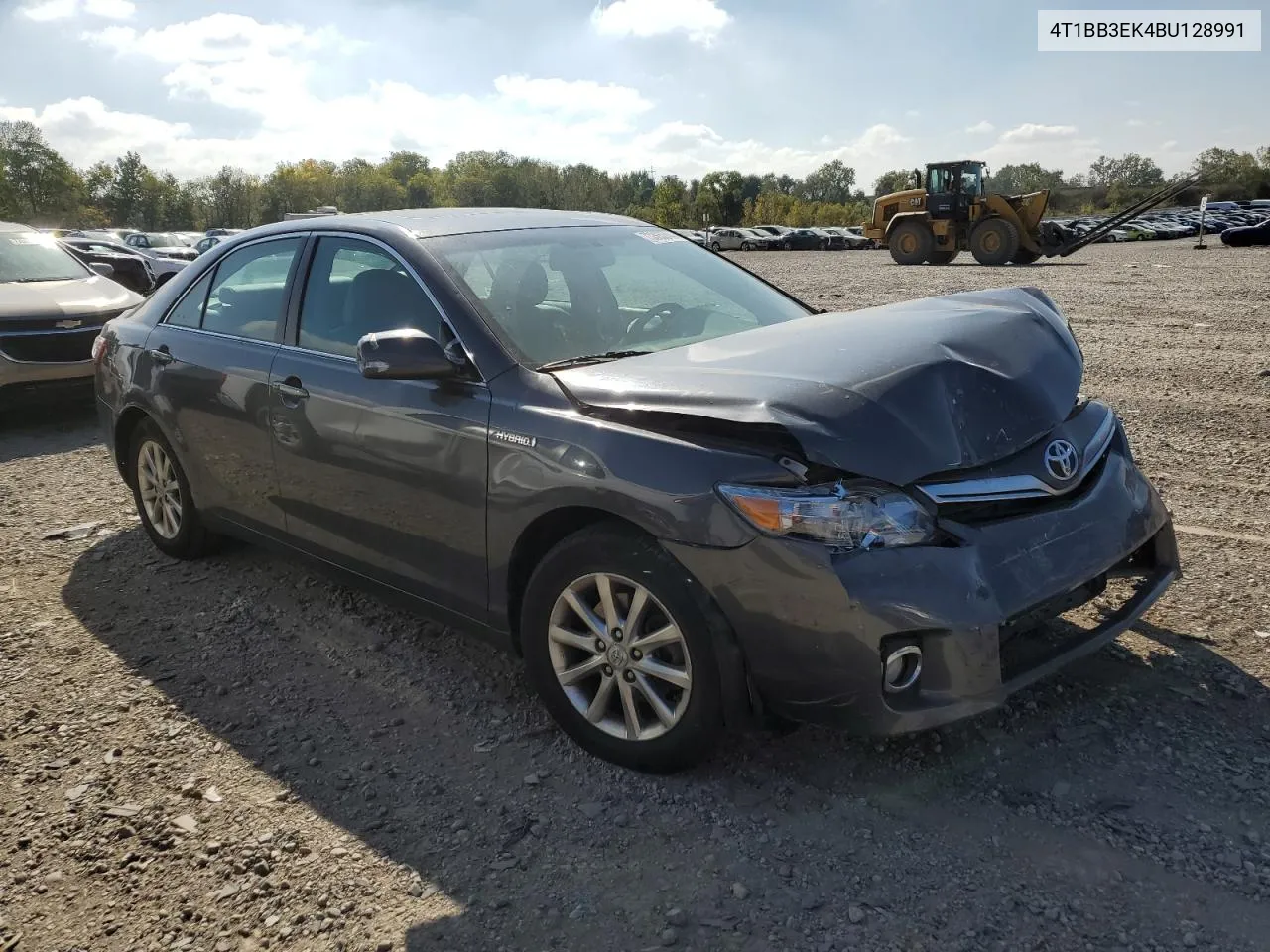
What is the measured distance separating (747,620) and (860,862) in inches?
26.7

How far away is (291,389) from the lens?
156 inches

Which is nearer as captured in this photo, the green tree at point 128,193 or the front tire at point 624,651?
the front tire at point 624,651

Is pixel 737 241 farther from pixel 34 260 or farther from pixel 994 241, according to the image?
pixel 34 260

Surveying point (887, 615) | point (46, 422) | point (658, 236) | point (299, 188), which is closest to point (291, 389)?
point (658, 236)

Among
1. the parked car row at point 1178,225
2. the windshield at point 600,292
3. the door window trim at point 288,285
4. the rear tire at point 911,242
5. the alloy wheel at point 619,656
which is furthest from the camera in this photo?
the parked car row at point 1178,225

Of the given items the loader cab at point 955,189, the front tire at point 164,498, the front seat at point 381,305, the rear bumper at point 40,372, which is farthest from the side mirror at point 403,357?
the loader cab at point 955,189

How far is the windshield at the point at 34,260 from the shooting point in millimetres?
9164

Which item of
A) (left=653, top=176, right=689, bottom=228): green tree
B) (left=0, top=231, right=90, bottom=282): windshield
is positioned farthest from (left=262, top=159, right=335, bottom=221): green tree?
(left=0, top=231, right=90, bottom=282): windshield

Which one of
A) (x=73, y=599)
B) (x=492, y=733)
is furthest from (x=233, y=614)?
(x=492, y=733)

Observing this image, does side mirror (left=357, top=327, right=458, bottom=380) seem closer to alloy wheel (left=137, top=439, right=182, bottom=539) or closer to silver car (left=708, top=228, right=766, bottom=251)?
alloy wheel (left=137, top=439, right=182, bottom=539)

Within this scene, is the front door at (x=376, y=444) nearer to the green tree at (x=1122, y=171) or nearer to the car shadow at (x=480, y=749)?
the car shadow at (x=480, y=749)

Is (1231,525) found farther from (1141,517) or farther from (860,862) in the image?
(860,862)

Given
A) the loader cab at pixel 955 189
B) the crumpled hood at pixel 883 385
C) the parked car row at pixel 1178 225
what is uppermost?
the parked car row at pixel 1178 225

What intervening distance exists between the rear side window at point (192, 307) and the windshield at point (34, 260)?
5.36 meters
